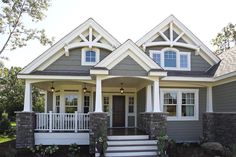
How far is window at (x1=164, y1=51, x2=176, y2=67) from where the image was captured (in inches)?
580

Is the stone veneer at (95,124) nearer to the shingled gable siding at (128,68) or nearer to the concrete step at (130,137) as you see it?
the concrete step at (130,137)

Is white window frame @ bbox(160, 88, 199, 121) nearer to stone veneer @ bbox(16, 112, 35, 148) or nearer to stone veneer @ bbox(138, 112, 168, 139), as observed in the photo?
stone veneer @ bbox(138, 112, 168, 139)

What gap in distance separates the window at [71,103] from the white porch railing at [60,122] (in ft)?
7.79

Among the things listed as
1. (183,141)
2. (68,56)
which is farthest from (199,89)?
(68,56)

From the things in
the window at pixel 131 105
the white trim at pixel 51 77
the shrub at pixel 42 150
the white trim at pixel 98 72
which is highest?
the white trim at pixel 98 72

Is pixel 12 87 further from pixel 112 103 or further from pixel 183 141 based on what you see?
pixel 183 141

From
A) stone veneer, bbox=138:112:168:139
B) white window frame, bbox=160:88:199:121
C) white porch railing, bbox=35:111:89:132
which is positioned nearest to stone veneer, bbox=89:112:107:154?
white porch railing, bbox=35:111:89:132

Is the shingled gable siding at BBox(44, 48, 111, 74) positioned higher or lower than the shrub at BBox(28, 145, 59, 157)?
higher

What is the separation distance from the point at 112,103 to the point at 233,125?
7041 mm

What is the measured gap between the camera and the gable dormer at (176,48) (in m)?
14.6

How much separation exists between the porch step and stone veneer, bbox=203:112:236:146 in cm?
339

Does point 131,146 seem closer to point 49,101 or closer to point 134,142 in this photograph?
point 134,142

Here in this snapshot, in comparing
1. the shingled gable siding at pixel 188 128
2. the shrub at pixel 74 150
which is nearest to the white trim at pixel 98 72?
the shrub at pixel 74 150

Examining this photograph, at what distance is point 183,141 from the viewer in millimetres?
14188
